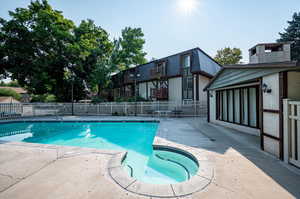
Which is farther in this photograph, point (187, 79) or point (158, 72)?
point (158, 72)

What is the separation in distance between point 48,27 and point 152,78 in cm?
1284

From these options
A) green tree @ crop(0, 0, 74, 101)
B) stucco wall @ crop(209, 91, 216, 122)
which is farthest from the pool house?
green tree @ crop(0, 0, 74, 101)

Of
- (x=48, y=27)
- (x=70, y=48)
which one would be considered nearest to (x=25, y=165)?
(x=70, y=48)

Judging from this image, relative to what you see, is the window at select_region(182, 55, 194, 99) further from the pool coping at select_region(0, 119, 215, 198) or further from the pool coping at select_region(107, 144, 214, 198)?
the pool coping at select_region(107, 144, 214, 198)

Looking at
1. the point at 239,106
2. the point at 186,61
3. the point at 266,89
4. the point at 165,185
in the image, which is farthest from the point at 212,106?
the point at 165,185

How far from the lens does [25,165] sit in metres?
3.11

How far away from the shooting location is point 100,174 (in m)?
2.70

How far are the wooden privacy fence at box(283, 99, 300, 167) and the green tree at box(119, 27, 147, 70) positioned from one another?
17.8 metres

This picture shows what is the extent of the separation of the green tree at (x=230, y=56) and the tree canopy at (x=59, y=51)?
52.3 feet

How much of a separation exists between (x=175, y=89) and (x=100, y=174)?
13221mm

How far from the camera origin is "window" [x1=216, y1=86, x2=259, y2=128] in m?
5.87

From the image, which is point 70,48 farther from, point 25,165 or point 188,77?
point 25,165

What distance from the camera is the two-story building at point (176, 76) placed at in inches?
521

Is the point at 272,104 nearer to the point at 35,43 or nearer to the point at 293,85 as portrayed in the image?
the point at 293,85
